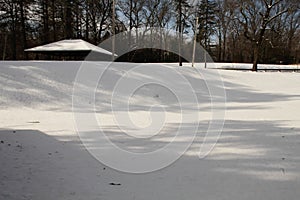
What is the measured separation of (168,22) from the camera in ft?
111

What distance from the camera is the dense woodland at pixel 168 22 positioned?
78.1 ft

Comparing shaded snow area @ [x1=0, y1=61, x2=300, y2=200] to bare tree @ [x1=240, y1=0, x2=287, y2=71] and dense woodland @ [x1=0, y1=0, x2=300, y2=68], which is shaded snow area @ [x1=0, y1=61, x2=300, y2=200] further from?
bare tree @ [x1=240, y1=0, x2=287, y2=71]

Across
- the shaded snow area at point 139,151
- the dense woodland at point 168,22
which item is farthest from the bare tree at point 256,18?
the shaded snow area at point 139,151

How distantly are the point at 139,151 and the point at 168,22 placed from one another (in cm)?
3122

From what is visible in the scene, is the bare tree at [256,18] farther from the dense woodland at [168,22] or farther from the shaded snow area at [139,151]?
the shaded snow area at [139,151]

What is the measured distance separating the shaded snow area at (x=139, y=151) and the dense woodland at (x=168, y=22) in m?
12.5

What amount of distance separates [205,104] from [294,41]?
33.9m

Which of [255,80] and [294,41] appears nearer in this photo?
[255,80]

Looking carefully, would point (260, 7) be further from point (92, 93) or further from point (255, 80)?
point (92, 93)

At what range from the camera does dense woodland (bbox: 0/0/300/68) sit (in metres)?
23.8

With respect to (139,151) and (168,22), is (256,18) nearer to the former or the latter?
(168,22)

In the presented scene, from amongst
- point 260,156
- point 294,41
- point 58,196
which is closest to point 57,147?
point 58,196

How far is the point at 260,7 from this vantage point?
24.9m

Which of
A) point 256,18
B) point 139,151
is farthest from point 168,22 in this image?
point 139,151
